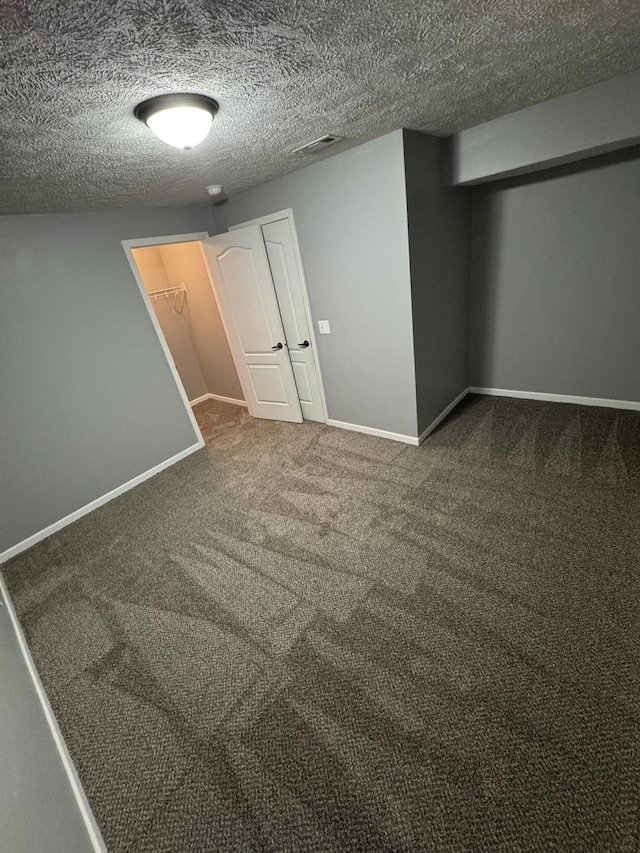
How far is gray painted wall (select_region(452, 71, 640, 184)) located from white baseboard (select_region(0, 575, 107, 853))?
13.4ft

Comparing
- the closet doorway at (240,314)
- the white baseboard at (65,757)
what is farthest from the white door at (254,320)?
the white baseboard at (65,757)

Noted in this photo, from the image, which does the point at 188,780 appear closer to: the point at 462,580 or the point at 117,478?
the point at 462,580

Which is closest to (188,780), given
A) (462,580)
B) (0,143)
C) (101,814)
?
(101,814)

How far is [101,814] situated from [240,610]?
866 millimetres

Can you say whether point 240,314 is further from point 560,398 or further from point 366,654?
point 560,398

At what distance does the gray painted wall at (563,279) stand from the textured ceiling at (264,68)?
3.46 feet

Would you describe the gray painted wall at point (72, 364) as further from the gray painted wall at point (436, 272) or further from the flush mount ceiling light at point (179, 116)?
the gray painted wall at point (436, 272)

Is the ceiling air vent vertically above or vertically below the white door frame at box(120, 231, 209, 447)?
above

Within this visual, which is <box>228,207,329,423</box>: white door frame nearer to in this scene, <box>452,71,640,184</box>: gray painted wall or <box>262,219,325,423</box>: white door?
<box>262,219,325,423</box>: white door

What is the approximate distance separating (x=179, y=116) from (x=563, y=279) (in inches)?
128

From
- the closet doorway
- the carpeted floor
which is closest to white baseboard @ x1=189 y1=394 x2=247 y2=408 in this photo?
the closet doorway

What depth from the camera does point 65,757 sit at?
1429 millimetres

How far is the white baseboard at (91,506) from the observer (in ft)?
8.96

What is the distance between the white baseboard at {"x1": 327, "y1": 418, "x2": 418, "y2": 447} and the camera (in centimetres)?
317
